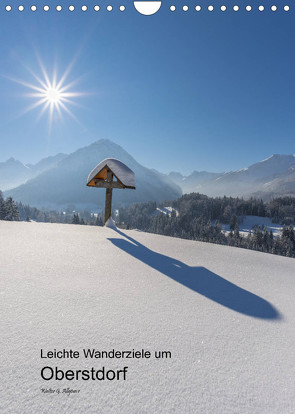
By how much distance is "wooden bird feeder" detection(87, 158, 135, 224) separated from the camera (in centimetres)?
999

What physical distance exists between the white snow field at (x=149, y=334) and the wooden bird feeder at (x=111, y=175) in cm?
567

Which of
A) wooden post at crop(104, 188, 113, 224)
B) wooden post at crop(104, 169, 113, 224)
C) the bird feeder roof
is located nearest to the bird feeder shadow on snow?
the bird feeder roof

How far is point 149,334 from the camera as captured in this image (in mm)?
2354

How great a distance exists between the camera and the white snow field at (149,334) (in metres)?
1.64

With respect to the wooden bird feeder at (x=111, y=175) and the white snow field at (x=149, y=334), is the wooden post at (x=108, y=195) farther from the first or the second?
the white snow field at (x=149, y=334)

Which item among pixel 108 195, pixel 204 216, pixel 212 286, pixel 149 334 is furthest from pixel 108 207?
pixel 204 216

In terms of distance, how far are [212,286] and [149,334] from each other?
1.95m

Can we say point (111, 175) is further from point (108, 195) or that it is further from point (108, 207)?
point (108, 207)

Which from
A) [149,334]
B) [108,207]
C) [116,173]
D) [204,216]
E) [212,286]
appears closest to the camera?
[149,334]

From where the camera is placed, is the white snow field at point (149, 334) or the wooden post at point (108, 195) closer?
the white snow field at point (149, 334)

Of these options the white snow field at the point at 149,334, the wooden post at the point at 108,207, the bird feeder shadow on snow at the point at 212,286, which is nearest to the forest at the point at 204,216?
the wooden post at the point at 108,207

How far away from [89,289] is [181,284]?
1614mm

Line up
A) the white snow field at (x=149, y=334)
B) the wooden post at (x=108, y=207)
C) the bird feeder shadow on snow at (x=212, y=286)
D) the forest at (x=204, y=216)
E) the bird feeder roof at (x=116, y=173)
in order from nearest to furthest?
the white snow field at (x=149, y=334), the bird feeder shadow on snow at (x=212, y=286), the bird feeder roof at (x=116, y=173), the wooden post at (x=108, y=207), the forest at (x=204, y=216)

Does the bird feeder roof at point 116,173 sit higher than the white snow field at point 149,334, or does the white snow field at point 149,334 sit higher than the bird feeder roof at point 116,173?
the bird feeder roof at point 116,173
